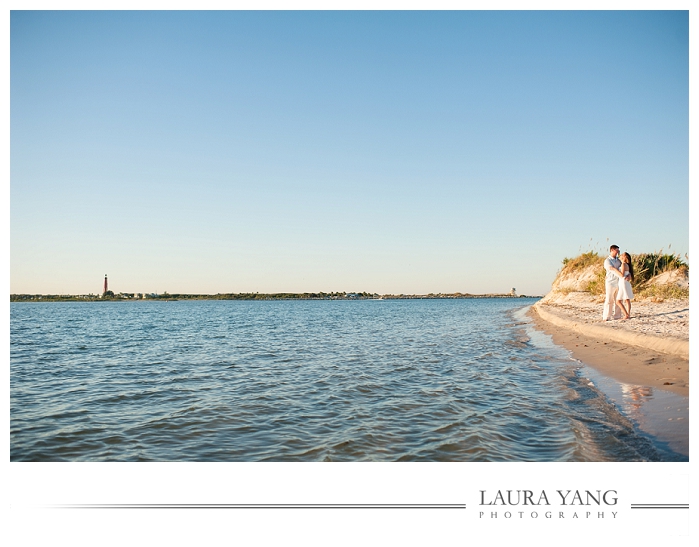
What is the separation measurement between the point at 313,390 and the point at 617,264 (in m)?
9.41

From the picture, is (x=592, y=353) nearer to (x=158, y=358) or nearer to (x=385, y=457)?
(x=385, y=457)

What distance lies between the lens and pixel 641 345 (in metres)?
8.92

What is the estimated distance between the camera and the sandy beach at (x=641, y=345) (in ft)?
22.6

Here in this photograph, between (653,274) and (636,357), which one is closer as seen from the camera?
(636,357)

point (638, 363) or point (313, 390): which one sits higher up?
point (638, 363)

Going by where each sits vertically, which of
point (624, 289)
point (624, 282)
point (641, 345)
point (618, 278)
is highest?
point (618, 278)

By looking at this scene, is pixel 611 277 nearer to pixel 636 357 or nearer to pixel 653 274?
pixel 636 357

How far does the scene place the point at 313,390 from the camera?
8023 mm
